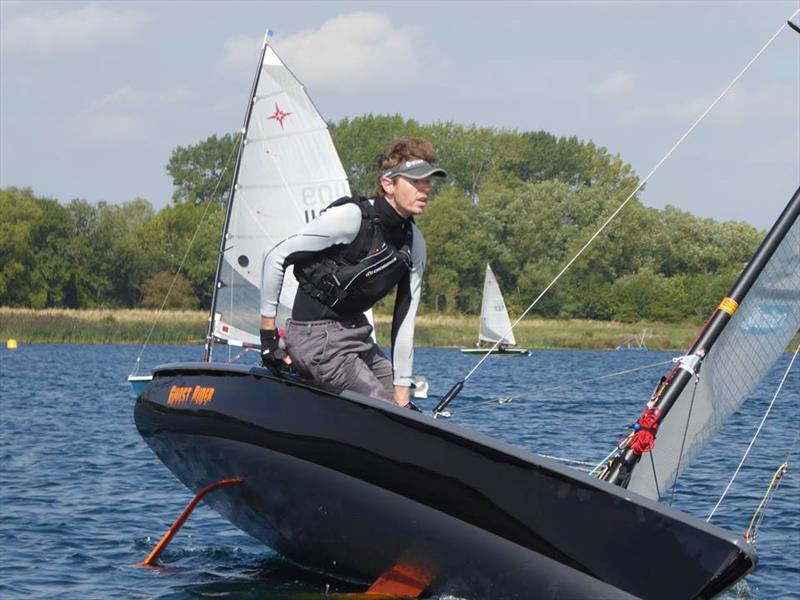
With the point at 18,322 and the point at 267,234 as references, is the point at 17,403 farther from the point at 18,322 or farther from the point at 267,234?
the point at 18,322

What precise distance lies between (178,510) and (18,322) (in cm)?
4125

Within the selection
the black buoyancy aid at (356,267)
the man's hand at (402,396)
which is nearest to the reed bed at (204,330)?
the man's hand at (402,396)

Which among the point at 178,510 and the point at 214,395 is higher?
the point at 214,395

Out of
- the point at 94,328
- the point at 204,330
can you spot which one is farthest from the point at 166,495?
the point at 94,328

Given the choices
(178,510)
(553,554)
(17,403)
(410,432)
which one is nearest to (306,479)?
(410,432)

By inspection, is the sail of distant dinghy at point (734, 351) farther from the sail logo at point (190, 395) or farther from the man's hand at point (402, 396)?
the sail logo at point (190, 395)

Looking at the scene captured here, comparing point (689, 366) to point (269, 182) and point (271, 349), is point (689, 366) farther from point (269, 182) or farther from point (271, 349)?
point (269, 182)

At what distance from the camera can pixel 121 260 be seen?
247 ft

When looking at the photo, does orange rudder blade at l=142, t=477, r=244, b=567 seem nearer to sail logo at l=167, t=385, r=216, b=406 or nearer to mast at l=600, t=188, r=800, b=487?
sail logo at l=167, t=385, r=216, b=406

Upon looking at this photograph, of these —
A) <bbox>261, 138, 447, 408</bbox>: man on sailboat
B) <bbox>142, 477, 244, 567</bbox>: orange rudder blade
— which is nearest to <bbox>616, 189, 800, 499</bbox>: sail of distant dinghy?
<bbox>261, 138, 447, 408</bbox>: man on sailboat

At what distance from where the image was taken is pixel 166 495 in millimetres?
11297

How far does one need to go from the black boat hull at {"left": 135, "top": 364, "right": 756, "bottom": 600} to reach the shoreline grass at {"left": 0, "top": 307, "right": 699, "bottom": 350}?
35.2m

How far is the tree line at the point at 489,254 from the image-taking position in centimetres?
6569

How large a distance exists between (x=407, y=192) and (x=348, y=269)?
466 millimetres
